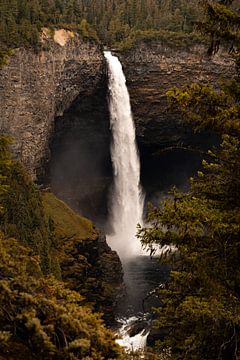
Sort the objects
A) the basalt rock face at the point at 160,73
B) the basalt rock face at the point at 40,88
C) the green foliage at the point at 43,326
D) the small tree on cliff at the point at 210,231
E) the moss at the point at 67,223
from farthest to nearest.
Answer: the basalt rock face at the point at 160,73
the basalt rock face at the point at 40,88
the moss at the point at 67,223
the small tree on cliff at the point at 210,231
the green foliage at the point at 43,326

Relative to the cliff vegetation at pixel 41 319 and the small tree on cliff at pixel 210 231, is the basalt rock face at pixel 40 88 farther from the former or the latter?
the cliff vegetation at pixel 41 319

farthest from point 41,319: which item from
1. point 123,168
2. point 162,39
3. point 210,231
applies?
point 162,39

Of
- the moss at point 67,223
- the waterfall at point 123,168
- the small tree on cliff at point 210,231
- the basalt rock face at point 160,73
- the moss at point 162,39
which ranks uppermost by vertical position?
the moss at point 162,39

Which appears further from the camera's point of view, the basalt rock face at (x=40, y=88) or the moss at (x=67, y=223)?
the basalt rock face at (x=40, y=88)

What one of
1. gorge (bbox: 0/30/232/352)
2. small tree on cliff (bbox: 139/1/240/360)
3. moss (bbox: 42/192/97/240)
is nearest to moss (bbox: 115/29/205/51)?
gorge (bbox: 0/30/232/352)

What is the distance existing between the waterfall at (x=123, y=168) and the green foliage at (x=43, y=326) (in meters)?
41.6

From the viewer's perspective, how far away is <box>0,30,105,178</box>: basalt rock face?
39.6 m

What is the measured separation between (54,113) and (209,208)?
3672cm

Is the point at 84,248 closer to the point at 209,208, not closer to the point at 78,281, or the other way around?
the point at 78,281

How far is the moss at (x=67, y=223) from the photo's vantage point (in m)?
33.6

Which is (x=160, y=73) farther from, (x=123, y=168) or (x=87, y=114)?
(x=123, y=168)

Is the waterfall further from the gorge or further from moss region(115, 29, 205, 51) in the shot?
moss region(115, 29, 205, 51)

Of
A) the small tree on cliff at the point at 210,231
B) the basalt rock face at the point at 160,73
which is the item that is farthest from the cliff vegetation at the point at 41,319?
the basalt rock face at the point at 160,73

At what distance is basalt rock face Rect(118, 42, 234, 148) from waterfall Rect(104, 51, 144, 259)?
1.16 meters
